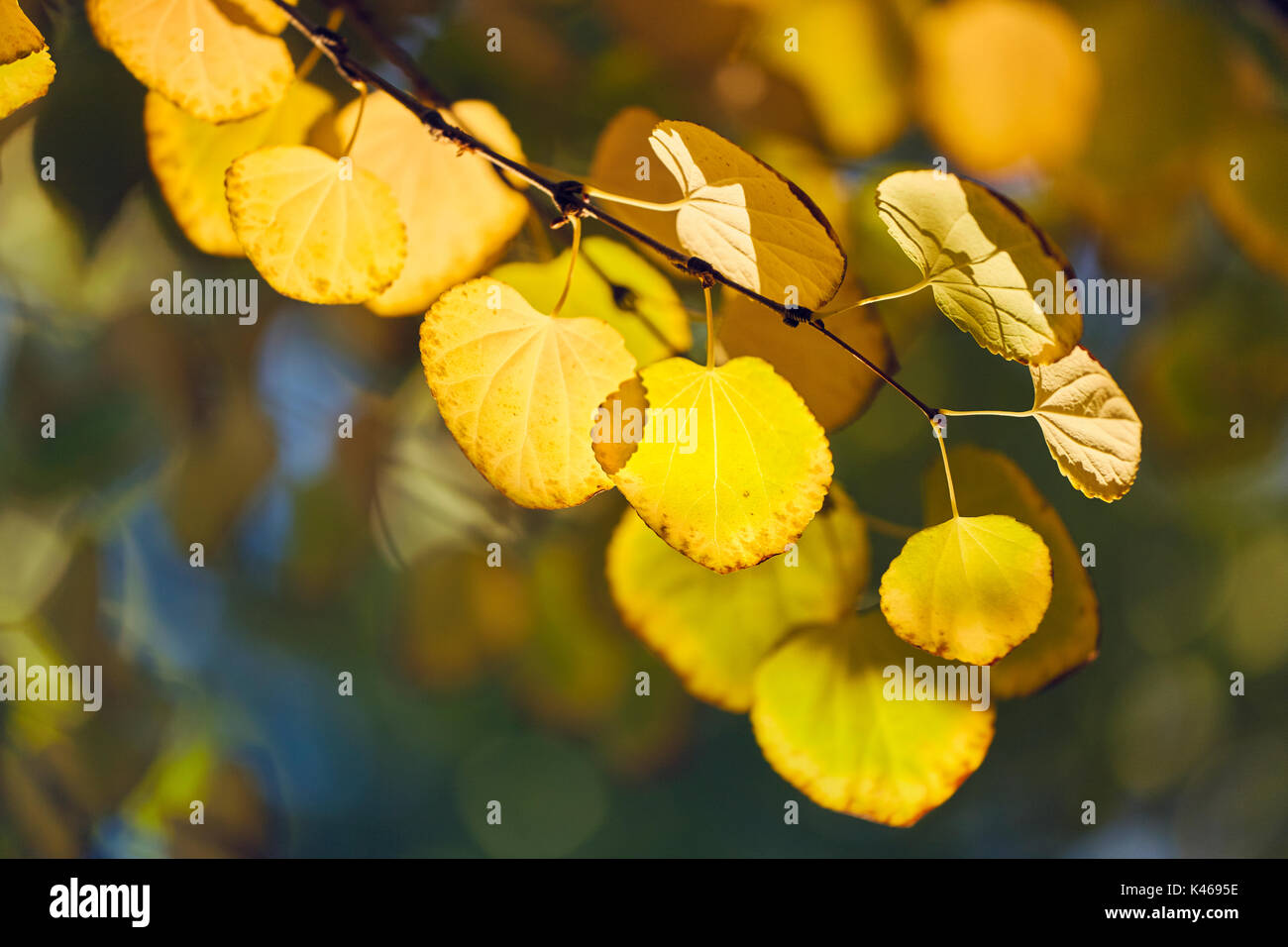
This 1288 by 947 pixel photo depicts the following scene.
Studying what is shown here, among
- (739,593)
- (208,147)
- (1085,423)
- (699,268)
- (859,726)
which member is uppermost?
(208,147)

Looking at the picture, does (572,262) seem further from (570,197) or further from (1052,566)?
(1052,566)

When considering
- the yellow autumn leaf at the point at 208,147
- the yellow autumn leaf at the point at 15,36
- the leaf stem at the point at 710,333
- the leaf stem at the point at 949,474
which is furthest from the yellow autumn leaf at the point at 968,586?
the yellow autumn leaf at the point at 15,36

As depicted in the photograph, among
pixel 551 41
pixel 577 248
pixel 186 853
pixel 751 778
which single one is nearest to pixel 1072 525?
pixel 751 778

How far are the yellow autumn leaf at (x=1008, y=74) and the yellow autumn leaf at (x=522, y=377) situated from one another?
0.30 meters

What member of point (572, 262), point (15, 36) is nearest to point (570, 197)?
point (572, 262)

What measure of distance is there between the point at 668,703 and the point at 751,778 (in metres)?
0.09

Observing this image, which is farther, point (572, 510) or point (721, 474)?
point (572, 510)

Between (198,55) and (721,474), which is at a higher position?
(198,55)

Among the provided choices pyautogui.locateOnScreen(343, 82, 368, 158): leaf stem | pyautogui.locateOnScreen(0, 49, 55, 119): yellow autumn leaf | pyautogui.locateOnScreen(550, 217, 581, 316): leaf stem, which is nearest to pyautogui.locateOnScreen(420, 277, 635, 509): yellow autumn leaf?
pyautogui.locateOnScreen(550, 217, 581, 316): leaf stem

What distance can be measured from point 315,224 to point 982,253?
16.7 inches

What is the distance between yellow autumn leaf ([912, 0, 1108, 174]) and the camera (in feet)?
1.56

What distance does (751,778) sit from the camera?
0.54 m

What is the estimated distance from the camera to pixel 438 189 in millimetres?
486
